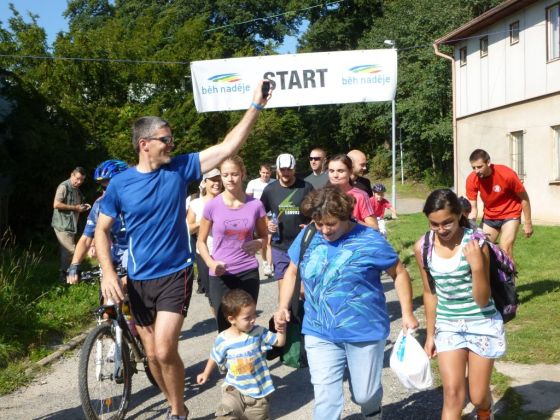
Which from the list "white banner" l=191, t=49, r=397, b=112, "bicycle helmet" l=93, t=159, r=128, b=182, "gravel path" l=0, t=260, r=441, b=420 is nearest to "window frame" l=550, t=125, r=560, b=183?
"white banner" l=191, t=49, r=397, b=112

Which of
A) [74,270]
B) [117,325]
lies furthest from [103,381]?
[74,270]

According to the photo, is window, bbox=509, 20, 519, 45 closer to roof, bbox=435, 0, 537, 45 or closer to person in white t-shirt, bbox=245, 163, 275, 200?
roof, bbox=435, 0, 537, 45

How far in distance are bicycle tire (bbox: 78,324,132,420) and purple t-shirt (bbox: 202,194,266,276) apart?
3.52ft

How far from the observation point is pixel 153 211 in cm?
440

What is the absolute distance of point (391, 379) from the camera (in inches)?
227

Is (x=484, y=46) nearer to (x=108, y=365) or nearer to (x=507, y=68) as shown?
(x=507, y=68)

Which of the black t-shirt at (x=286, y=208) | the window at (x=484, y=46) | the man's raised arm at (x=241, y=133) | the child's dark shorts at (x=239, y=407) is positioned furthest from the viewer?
the window at (x=484, y=46)

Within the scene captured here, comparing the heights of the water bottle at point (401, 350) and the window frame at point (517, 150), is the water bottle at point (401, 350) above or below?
below

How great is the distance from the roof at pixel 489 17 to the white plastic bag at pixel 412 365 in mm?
19174

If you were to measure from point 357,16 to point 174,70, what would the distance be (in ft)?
119

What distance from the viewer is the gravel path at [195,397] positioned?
511 centimetres

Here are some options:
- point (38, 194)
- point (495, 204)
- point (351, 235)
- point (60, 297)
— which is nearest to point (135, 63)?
point (38, 194)

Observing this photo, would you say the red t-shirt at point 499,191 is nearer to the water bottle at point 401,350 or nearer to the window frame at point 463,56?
→ the water bottle at point 401,350

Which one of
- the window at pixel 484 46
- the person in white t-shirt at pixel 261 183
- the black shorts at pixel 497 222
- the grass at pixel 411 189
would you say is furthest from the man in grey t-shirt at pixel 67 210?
the grass at pixel 411 189
